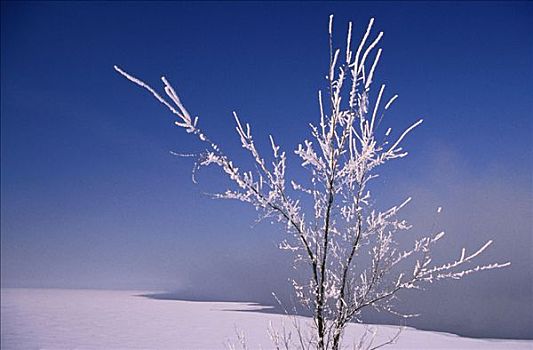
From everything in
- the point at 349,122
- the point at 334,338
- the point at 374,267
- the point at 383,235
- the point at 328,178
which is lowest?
the point at 334,338

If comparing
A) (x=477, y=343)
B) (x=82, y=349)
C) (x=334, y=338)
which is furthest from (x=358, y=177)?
(x=477, y=343)

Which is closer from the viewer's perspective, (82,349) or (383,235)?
(383,235)

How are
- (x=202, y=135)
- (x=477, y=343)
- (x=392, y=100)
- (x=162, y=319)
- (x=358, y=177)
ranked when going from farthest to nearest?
(x=162, y=319)
(x=477, y=343)
(x=358, y=177)
(x=392, y=100)
(x=202, y=135)

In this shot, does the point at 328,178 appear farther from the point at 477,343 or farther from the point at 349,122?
the point at 477,343

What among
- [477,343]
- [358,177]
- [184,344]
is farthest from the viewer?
[477,343]

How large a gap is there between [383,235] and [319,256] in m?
0.30

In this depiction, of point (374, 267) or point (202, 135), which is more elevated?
point (202, 135)

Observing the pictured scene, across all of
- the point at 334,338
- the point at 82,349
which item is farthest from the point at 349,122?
the point at 82,349

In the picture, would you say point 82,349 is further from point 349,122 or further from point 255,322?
point 349,122

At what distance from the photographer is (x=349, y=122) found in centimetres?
190

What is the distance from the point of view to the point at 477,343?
725cm

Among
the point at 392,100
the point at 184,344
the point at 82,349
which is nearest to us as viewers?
the point at 392,100

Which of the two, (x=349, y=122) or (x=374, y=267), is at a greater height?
(x=349, y=122)

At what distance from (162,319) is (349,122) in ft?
28.4
